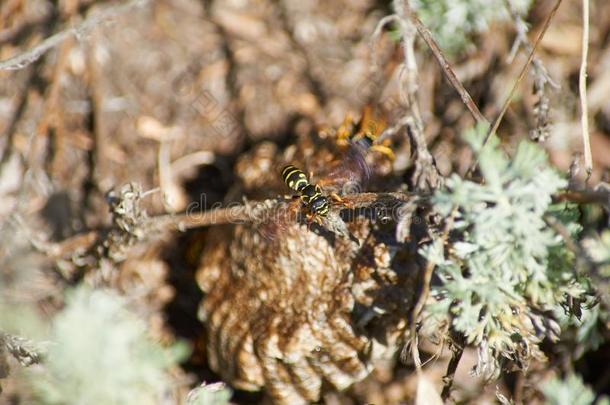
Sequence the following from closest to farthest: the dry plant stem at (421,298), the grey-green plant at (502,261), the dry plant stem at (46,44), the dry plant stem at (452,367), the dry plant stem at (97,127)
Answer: the grey-green plant at (502,261), the dry plant stem at (421,298), the dry plant stem at (452,367), the dry plant stem at (46,44), the dry plant stem at (97,127)

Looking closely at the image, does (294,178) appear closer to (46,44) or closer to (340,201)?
(340,201)

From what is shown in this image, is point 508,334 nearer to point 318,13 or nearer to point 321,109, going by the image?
point 321,109

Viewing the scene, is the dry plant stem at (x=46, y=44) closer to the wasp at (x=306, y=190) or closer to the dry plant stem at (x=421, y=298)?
the wasp at (x=306, y=190)

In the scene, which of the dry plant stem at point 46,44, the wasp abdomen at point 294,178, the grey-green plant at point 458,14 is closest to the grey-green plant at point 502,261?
the wasp abdomen at point 294,178

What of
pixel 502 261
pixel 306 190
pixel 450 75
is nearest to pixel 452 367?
pixel 502 261

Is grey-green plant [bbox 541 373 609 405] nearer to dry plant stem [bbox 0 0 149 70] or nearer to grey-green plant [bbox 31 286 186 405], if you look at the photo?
grey-green plant [bbox 31 286 186 405]

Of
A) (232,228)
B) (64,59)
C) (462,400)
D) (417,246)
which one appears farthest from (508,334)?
(64,59)

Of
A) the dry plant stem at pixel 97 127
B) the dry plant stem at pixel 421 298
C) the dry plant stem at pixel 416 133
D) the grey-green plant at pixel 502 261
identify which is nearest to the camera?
the grey-green plant at pixel 502 261
